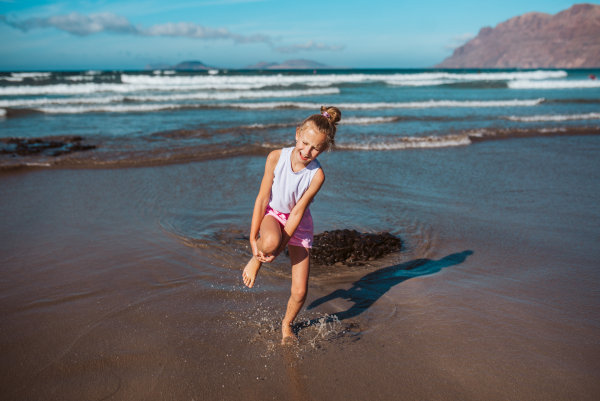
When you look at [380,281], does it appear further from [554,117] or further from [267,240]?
[554,117]

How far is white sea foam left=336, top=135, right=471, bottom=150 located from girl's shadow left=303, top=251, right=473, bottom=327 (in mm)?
6421

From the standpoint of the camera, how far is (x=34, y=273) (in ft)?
12.8

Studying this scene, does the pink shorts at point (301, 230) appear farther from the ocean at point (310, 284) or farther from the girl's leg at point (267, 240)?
the ocean at point (310, 284)

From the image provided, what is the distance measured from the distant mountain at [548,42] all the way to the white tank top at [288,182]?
15364 centimetres

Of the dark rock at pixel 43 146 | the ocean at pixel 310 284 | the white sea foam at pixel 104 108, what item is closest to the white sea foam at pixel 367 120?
the ocean at pixel 310 284

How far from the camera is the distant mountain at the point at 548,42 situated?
4968 inches

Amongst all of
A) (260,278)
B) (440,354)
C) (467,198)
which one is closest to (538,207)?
(467,198)

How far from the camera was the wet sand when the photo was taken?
2.54 m

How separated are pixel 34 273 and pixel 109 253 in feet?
2.42

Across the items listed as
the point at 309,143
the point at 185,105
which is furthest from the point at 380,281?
the point at 185,105

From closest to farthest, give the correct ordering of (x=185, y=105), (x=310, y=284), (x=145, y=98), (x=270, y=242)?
(x=270, y=242)
(x=310, y=284)
(x=185, y=105)
(x=145, y=98)

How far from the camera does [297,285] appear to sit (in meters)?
2.93

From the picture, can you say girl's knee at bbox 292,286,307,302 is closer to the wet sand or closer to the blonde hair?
the wet sand

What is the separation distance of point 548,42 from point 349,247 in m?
Answer: 182
